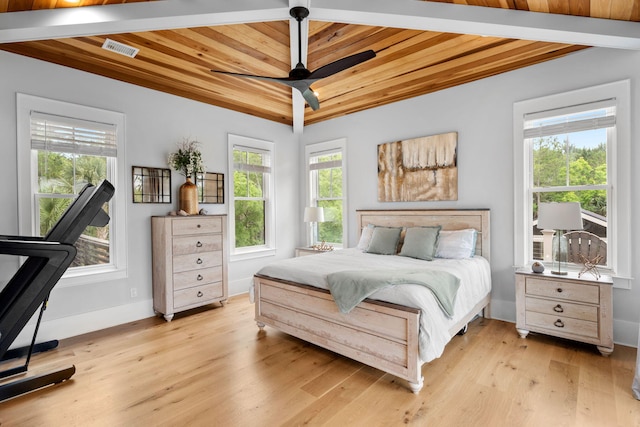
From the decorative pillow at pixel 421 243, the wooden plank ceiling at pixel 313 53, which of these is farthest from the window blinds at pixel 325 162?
the decorative pillow at pixel 421 243

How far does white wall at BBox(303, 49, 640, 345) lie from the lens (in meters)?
2.86

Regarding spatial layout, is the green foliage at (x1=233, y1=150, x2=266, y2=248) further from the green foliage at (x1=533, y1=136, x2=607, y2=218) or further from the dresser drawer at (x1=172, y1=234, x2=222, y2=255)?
the green foliage at (x1=533, y1=136, x2=607, y2=218)

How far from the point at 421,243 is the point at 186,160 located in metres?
3.06

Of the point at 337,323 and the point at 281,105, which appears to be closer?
the point at 337,323

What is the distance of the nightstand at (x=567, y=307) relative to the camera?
2.61 m

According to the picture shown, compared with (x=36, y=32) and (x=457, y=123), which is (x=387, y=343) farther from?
(x=36, y=32)

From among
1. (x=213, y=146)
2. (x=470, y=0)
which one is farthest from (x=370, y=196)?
(x=470, y=0)

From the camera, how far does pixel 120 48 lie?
291cm

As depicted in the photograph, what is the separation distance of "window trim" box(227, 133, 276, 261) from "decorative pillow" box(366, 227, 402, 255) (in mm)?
1904

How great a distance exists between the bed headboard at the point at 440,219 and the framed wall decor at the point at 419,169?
0.67 ft

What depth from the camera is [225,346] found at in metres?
2.94

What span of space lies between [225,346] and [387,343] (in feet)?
5.15

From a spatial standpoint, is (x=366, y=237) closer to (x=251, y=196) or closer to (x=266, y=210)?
(x=266, y=210)

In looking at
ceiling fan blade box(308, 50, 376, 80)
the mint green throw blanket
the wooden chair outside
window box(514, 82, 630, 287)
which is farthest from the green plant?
the wooden chair outside
